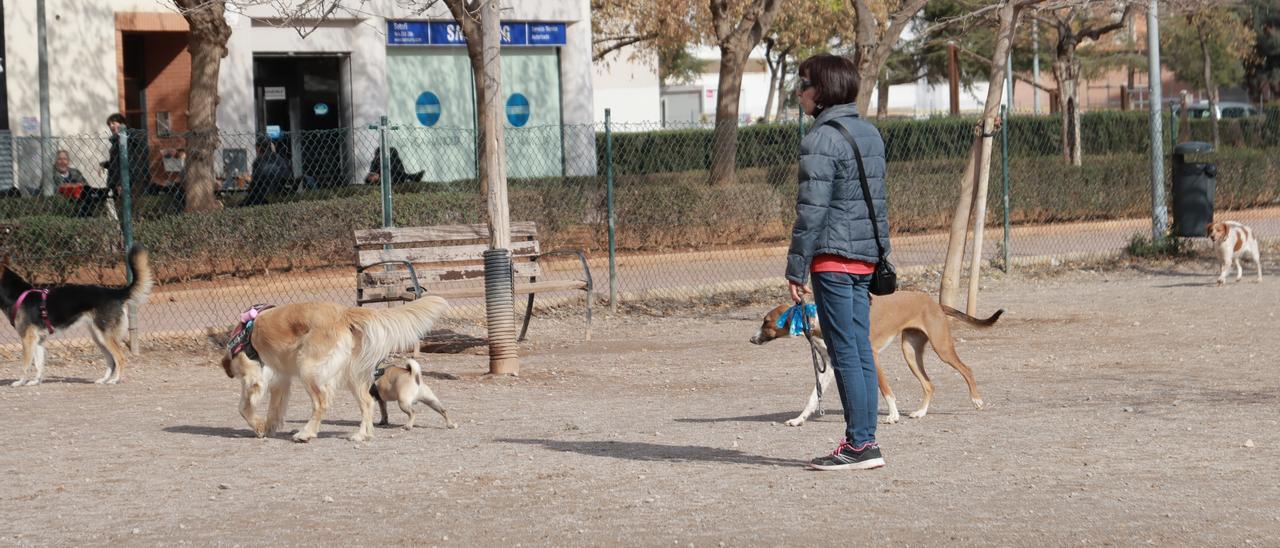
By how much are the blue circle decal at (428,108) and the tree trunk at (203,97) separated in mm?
7660

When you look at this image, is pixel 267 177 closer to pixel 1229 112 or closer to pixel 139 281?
pixel 139 281

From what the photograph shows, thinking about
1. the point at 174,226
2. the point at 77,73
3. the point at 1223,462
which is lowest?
the point at 1223,462

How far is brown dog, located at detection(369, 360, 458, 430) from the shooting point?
8.20 m

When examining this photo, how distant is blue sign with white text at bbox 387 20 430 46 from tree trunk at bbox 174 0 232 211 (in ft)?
23.6

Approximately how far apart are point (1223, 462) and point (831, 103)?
246 cm

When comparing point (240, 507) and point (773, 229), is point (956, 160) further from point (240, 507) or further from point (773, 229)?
point (240, 507)

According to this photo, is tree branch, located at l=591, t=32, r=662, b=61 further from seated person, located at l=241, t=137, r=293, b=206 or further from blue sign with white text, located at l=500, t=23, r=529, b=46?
seated person, located at l=241, t=137, r=293, b=206

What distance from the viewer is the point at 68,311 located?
1045 cm

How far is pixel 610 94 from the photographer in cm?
5412

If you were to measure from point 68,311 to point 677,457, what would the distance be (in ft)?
17.5

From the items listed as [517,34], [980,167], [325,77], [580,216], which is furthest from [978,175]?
[325,77]

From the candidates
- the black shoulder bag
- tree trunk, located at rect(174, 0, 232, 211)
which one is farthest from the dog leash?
tree trunk, located at rect(174, 0, 232, 211)

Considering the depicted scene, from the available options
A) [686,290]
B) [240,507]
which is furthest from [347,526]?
[686,290]

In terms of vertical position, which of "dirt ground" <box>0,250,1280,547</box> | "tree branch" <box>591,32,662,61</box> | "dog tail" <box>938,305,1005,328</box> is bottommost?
"dirt ground" <box>0,250,1280,547</box>
